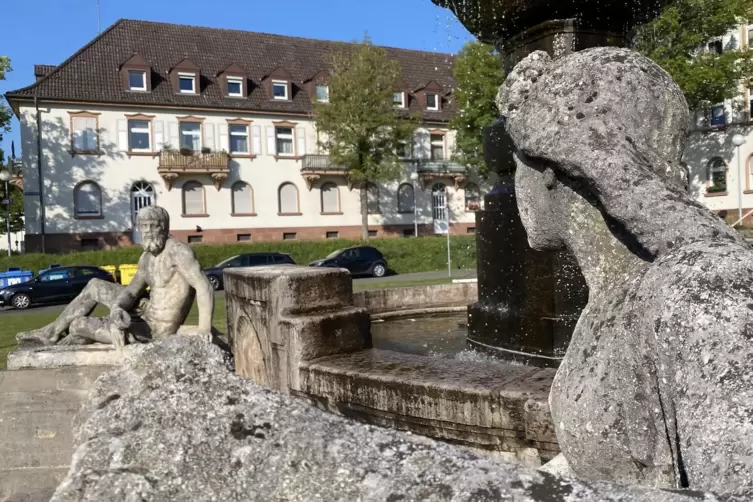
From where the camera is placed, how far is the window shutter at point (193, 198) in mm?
41875

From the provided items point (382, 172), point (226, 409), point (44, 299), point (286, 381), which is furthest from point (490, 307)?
point (382, 172)

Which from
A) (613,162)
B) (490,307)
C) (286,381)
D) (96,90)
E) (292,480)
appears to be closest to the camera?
(292,480)

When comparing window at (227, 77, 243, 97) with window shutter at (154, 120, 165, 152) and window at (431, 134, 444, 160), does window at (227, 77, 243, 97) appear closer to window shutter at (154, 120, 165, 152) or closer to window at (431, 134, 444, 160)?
window shutter at (154, 120, 165, 152)

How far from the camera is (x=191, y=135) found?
42.5 metres

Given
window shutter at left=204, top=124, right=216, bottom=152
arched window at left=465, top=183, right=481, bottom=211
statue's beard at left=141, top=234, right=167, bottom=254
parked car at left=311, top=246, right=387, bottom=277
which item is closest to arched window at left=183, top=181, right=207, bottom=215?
window shutter at left=204, top=124, right=216, bottom=152

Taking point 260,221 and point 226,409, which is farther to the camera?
point 260,221

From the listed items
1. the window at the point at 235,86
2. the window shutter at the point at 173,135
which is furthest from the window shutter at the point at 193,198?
the window at the point at 235,86

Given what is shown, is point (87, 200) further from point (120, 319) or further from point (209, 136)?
point (120, 319)

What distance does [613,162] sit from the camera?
4.36 ft

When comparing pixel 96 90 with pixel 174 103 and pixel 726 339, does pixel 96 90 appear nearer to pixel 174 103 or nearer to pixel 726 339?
pixel 174 103

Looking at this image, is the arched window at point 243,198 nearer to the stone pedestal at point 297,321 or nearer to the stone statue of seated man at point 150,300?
the stone statue of seated man at point 150,300

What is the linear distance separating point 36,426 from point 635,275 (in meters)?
5.83

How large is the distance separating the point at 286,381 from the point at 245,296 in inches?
49.8

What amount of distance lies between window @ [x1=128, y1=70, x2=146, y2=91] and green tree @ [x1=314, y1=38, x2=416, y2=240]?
10602 millimetres
